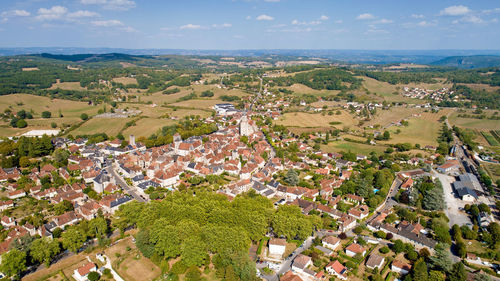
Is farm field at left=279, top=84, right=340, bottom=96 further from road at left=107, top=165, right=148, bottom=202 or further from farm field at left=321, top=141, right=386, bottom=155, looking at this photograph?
road at left=107, top=165, right=148, bottom=202

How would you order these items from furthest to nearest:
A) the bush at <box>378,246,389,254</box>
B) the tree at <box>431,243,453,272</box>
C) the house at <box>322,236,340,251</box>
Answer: the house at <box>322,236,340,251</box> < the bush at <box>378,246,389,254</box> < the tree at <box>431,243,453,272</box>

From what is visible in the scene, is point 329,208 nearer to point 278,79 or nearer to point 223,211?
point 223,211

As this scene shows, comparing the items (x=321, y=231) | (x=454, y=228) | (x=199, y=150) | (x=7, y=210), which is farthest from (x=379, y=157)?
(x=7, y=210)

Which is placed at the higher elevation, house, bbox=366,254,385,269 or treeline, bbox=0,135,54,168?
treeline, bbox=0,135,54,168

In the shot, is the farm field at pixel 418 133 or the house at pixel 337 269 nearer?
the house at pixel 337 269

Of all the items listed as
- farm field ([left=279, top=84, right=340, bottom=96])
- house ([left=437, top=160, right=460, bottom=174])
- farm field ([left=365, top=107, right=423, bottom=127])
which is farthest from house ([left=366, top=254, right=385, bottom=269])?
farm field ([left=279, top=84, right=340, bottom=96])

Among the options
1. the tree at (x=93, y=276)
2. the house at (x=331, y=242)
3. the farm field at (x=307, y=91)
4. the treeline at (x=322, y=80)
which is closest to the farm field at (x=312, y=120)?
the farm field at (x=307, y=91)

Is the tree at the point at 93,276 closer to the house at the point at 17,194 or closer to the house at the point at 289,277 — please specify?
the house at the point at 289,277
